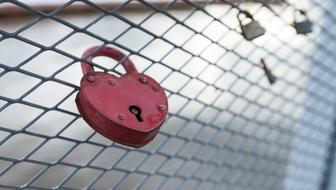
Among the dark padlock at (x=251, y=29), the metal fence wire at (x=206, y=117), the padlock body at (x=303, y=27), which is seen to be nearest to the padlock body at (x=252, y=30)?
the dark padlock at (x=251, y=29)

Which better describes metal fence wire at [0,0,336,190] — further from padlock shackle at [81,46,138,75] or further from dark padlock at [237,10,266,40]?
padlock shackle at [81,46,138,75]

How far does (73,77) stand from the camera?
84 centimetres

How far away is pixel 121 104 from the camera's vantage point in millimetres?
455

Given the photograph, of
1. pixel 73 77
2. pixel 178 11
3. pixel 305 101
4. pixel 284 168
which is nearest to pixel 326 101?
pixel 305 101

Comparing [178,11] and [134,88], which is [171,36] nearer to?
[178,11]

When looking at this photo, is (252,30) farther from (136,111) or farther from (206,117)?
(206,117)

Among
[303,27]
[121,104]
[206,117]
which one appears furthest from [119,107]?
[206,117]

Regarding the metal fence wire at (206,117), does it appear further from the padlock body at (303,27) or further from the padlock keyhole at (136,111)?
the padlock keyhole at (136,111)

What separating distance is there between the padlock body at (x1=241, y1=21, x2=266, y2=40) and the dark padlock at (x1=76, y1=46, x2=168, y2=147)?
0.18 meters

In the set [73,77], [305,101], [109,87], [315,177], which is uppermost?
[109,87]

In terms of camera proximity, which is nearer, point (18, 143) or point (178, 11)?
point (178, 11)

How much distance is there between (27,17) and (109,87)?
827 mm

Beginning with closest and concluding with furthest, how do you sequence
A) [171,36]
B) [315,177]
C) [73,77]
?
[73,77], [315,177], [171,36]

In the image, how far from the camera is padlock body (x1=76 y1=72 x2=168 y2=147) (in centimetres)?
44
